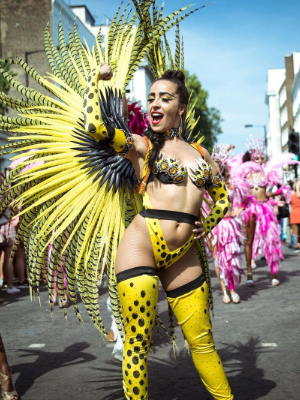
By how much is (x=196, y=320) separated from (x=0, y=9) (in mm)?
33854

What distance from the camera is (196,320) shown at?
3.47m

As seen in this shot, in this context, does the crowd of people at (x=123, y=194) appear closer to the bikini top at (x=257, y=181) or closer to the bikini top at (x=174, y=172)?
the bikini top at (x=174, y=172)

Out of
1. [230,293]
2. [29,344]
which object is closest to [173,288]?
[29,344]

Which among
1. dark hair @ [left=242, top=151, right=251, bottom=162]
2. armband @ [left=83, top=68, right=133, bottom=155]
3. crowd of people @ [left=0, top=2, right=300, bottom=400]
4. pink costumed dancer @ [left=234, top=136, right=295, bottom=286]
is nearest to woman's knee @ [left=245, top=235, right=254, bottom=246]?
pink costumed dancer @ [left=234, top=136, right=295, bottom=286]

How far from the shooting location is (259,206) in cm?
995

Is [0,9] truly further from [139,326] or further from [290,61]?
[290,61]

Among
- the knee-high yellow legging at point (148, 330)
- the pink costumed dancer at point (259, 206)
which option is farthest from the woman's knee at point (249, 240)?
the knee-high yellow legging at point (148, 330)

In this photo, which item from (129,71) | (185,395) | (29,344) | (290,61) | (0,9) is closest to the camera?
(129,71)

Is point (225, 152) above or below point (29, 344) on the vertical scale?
above

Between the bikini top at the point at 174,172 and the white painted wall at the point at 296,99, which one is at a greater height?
the white painted wall at the point at 296,99

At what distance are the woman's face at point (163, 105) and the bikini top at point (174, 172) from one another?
Answer: 0.41 feet

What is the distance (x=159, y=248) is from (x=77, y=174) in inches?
27.2

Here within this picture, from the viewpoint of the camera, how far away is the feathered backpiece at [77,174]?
363cm

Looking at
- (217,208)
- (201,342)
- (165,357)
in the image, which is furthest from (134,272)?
(165,357)
